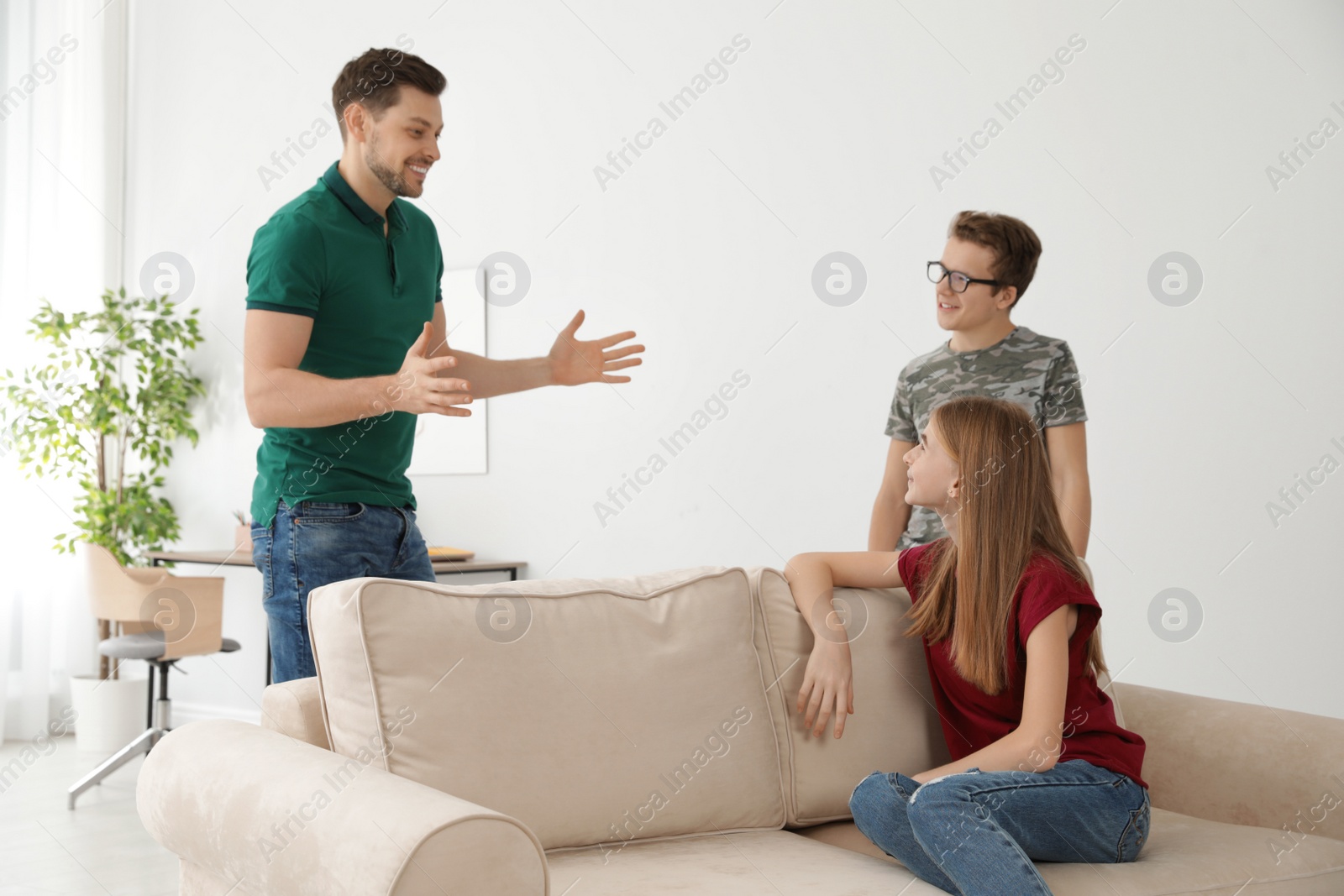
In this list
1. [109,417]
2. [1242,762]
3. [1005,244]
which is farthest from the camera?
[109,417]

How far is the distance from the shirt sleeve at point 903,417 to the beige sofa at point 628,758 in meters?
0.55

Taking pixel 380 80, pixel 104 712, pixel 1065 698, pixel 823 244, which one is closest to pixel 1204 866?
pixel 1065 698

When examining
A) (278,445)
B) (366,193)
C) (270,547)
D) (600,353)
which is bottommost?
(270,547)

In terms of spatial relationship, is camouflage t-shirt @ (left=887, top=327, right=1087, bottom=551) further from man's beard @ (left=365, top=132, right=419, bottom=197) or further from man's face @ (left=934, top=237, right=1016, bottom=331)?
man's beard @ (left=365, top=132, right=419, bottom=197)

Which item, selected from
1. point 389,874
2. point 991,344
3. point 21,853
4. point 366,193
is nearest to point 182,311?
point 21,853

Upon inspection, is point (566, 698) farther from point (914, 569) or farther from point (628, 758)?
point (914, 569)

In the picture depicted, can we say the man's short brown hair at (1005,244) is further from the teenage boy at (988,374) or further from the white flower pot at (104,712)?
the white flower pot at (104,712)

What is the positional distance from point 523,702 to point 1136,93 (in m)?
2.56

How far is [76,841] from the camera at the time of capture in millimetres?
3229

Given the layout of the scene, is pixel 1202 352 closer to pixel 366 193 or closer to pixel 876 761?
pixel 876 761

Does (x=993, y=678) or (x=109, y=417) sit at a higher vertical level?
(x=109, y=417)

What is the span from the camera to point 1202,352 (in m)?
3.07

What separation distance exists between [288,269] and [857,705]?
1173mm

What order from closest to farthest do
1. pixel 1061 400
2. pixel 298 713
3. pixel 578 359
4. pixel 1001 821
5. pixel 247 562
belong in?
pixel 1001 821
pixel 298 713
pixel 578 359
pixel 1061 400
pixel 247 562
